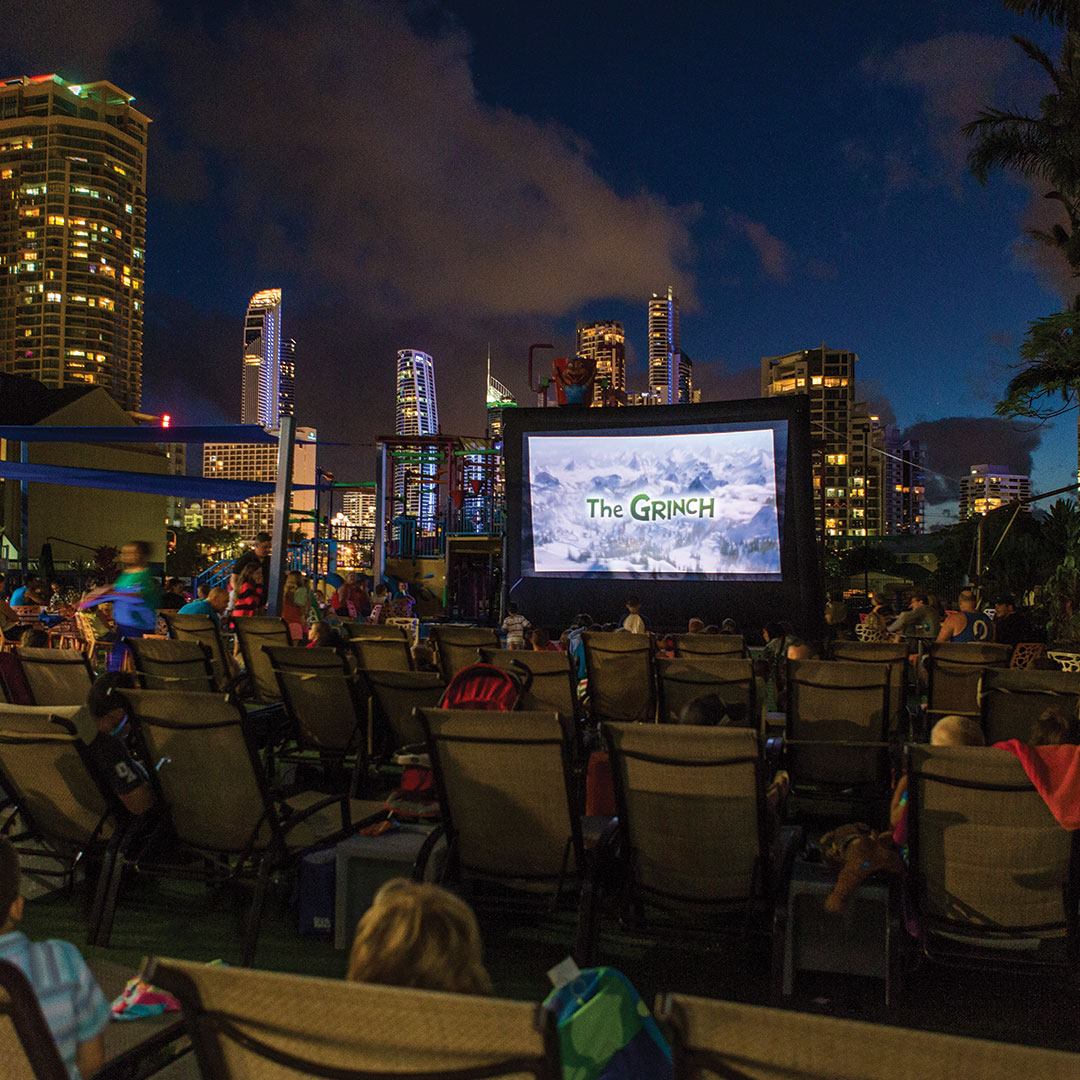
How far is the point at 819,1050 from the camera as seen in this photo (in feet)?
3.38

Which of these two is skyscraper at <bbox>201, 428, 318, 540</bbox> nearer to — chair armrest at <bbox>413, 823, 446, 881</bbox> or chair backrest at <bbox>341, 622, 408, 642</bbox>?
chair backrest at <bbox>341, 622, 408, 642</bbox>

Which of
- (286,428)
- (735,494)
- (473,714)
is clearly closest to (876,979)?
(473,714)

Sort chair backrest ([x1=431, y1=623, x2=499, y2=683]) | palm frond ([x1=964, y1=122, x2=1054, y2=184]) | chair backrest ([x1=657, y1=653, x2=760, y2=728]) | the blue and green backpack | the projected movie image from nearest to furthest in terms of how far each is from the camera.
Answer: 1. the blue and green backpack
2. chair backrest ([x1=657, y1=653, x2=760, y2=728])
3. chair backrest ([x1=431, y1=623, x2=499, y2=683])
4. the projected movie image
5. palm frond ([x1=964, y1=122, x2=1054, y2=184])

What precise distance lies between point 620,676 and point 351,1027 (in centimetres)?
546

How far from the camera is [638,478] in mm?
14109

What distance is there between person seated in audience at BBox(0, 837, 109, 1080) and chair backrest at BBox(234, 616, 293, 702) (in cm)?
539

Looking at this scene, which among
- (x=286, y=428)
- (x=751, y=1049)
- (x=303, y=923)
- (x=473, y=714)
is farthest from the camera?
(x=286, y=428)

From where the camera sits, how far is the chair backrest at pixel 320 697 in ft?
16.5

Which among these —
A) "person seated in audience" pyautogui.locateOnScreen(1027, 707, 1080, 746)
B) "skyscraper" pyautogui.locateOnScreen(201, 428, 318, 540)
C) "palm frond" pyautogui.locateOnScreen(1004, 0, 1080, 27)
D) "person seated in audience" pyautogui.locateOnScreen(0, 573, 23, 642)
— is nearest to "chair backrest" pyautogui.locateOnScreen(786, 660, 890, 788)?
"person seated in audience" pyautogui.locateOnScreen(1027, 707, 1080, 746)

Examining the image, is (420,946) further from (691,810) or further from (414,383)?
(414,383)

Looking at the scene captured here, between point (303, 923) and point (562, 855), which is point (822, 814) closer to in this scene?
point (562, 855)

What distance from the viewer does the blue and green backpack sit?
1378mm

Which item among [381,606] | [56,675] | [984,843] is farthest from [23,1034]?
[381,606]

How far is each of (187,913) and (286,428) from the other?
6431 mm
